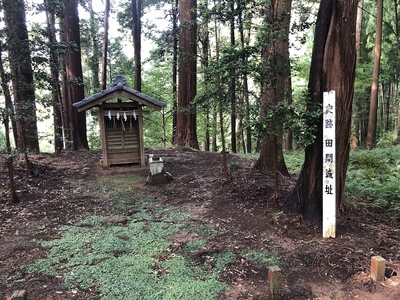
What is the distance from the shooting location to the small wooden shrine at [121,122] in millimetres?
8664

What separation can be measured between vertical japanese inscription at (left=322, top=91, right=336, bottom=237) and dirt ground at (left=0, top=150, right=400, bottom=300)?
0.80 feet

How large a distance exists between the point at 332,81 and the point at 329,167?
1.25 m

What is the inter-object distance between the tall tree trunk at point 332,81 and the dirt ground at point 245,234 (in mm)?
511

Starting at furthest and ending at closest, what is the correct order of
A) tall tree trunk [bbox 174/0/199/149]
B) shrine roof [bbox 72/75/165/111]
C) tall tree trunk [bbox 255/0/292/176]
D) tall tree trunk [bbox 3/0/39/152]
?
1. tall tree trunk [bbox 174/0/199/149]
2. shrine roof [bbox 72/75/165/111]
3. tall tree trunk [bbox 3/0/39/152]
4. tall tree trunk [bbox 255/0/292/176]

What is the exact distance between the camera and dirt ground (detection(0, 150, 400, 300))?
323 cm

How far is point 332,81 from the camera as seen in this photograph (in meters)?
4.22

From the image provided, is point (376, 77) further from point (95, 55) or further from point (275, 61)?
point (95, 55)

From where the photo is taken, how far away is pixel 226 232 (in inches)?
181

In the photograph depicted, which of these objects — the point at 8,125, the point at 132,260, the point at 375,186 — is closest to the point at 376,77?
the point at 375,186

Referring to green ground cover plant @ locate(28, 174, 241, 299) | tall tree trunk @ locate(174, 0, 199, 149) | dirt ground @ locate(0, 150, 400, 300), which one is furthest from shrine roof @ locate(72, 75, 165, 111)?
green ground cover plant @ locate(28, 174, 241, 299)

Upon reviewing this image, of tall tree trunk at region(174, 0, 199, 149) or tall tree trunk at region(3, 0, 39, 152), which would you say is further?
tall tree trunk at region(174, 0, 199, 149)

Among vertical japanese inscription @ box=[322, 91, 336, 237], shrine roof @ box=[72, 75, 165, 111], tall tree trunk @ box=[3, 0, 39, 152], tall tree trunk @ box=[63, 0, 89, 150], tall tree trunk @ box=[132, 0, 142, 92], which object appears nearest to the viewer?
vertical japanese inscription @ box=[322, 91, 336, 237]

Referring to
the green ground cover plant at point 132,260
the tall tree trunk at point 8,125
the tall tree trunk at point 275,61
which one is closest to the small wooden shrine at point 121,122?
the tall tree trunk at point 8,125

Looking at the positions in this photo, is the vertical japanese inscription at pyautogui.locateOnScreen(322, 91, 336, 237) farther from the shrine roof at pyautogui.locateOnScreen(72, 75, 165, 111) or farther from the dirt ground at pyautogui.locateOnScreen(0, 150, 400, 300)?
the shrine roof at pyautogui.locateOnScreen(72, 75, 165, 111)
